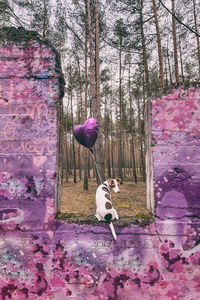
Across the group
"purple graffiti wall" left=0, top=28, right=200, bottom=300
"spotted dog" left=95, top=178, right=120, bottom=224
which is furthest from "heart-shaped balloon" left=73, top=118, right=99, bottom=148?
"spotted dog" left=95, top=178, right=120, bottom=224

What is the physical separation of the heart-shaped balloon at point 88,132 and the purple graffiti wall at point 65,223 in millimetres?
315

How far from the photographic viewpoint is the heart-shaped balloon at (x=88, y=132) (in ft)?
7.56

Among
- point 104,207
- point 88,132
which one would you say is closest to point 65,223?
point 104,207

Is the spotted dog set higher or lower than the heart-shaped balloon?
lower

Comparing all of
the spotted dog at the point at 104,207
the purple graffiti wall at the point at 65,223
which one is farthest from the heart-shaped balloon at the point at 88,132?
the spotted dog at the point at 104,207

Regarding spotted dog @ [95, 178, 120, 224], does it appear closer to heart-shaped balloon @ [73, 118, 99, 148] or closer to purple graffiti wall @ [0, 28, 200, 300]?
purple graffiti wall @ [0, 28, 200, 300]

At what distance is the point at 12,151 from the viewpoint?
2.30 m

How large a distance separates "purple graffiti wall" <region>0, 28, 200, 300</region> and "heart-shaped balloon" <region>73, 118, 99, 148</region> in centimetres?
31

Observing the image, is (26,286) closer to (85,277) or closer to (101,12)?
(85,277)

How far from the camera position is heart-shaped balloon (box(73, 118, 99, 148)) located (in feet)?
7.56

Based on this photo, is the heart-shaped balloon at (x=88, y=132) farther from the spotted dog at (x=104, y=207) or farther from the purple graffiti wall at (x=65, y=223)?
the spotted dog at (x=104, y=207)

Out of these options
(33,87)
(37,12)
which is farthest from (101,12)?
(33,87)

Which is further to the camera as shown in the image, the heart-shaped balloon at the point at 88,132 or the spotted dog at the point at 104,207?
the heart-shaped balloon at the point at 88,132

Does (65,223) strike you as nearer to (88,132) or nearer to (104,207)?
(104,207)
